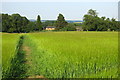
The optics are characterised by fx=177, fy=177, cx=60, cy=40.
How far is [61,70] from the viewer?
5941 mm

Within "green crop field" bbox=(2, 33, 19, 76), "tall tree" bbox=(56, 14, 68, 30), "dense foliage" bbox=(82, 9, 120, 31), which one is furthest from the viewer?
"tall tree" bbox=(56, 14, 68, 30)

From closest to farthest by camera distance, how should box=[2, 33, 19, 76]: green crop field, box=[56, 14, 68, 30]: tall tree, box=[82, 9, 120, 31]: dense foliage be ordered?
box=[2, 33, 19, 76]: green crop field
box=[82, 9, 120, 31]: dense foliage
box=[56, 14, 68, 30]: tall tree

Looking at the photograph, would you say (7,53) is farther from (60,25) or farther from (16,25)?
(60,25)

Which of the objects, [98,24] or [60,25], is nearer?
[98,24]

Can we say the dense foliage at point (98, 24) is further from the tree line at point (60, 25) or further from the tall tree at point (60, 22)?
the tall tree at point (60, 22)

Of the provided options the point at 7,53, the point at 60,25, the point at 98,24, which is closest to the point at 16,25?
the point at 60,25

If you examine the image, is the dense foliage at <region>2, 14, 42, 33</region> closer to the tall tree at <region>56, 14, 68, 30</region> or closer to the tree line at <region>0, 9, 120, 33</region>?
the tree line at <region>0, 9, 120, 33</region>

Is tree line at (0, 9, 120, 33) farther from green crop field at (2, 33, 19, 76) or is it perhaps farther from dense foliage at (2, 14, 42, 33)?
green crop field at (2, 33, 19, 76)

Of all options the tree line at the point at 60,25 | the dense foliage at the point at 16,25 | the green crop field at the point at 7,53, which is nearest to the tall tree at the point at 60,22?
the tree line at the point at 60,25

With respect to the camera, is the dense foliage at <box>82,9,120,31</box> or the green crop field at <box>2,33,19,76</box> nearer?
the green crop field at <box>2,33,19,76</box>

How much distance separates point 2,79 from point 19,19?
216ft

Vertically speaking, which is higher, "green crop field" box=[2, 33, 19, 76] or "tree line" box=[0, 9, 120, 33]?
"tree line" box=[0, 9, 120, 33]

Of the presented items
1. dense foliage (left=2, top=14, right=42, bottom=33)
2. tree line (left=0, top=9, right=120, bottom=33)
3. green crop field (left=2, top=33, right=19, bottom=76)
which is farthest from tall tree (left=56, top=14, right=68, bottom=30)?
green crop field (left=2, top=33, right=19, bottom=76)

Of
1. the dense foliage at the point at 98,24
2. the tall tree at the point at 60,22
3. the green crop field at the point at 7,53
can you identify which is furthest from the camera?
the tall tree at the point at 60,22
